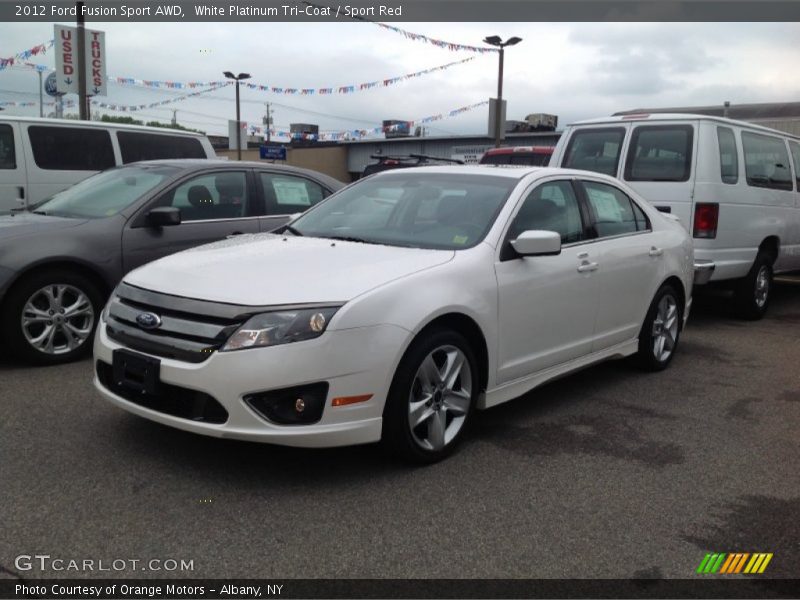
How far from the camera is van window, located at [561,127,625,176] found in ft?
26.2

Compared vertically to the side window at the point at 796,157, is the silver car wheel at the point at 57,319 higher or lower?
lower

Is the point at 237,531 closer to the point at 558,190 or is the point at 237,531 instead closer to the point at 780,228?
the point at 558,190

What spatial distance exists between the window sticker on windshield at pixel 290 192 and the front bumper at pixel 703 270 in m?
3.74

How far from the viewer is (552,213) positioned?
4828 mm

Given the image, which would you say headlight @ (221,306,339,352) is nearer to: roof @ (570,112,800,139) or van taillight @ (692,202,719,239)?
van taillight @ (692,202,719,239)

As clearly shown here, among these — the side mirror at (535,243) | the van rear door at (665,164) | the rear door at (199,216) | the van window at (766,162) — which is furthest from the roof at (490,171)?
the van window at (766,162)

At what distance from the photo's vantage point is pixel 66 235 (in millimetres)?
5633

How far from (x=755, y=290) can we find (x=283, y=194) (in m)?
5.14

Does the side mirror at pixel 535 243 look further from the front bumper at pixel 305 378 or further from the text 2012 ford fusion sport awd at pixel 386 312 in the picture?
the front bumper at pixel 305 378

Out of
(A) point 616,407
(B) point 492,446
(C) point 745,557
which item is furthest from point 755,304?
(C) point 745,557

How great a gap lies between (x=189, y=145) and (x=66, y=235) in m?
3.96

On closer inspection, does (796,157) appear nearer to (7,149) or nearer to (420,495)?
(420,495)

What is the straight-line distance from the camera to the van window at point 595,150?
797 cm
